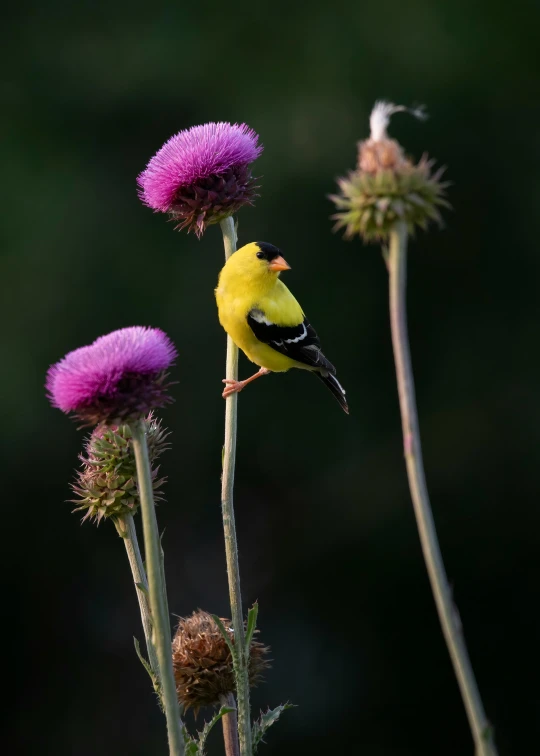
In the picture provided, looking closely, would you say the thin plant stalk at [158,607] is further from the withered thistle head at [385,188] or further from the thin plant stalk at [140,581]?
the withered thistle head at [385,188]

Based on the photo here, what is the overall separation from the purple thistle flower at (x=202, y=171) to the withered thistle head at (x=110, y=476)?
332mm

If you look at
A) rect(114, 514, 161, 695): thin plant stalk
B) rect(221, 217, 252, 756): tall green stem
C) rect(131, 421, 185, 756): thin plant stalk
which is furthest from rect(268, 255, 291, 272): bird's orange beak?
rect(131, 421, 185, 756): thin plant stalk

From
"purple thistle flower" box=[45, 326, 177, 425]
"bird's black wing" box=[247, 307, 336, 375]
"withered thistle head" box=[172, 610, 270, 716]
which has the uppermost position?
"bird's black wing" box=[247, 307, 336, 375]

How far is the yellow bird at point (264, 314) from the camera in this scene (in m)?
1.53

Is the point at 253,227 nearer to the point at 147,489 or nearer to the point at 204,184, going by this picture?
the point at 204,184

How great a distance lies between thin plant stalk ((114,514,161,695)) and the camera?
106 centimetres

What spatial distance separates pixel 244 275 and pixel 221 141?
11.8 inches

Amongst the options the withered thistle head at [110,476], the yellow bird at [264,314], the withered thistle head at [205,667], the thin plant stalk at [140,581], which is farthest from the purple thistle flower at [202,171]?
the withered thistle head at [205,667]

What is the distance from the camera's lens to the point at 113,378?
3.23 ft

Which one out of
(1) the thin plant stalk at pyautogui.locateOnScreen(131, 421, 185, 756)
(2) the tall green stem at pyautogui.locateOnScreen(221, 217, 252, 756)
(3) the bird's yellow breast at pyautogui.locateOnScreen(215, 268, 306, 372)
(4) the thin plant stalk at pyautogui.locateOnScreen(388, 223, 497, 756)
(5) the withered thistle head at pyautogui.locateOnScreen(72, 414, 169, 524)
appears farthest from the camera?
(3) the bird's yellow breast at pyautogui.locateOnScreen(215, 268, 306, 372)

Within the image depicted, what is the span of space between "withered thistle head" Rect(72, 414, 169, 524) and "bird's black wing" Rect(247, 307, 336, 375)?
1.16ft

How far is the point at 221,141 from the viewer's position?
1.29 m

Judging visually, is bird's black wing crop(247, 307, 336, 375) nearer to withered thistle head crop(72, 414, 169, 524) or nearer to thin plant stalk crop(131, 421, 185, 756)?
withered thistle head crop(72, 414, 169, 524)

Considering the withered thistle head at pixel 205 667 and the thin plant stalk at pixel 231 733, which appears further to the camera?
the withered thistle head at pixel 205 667
